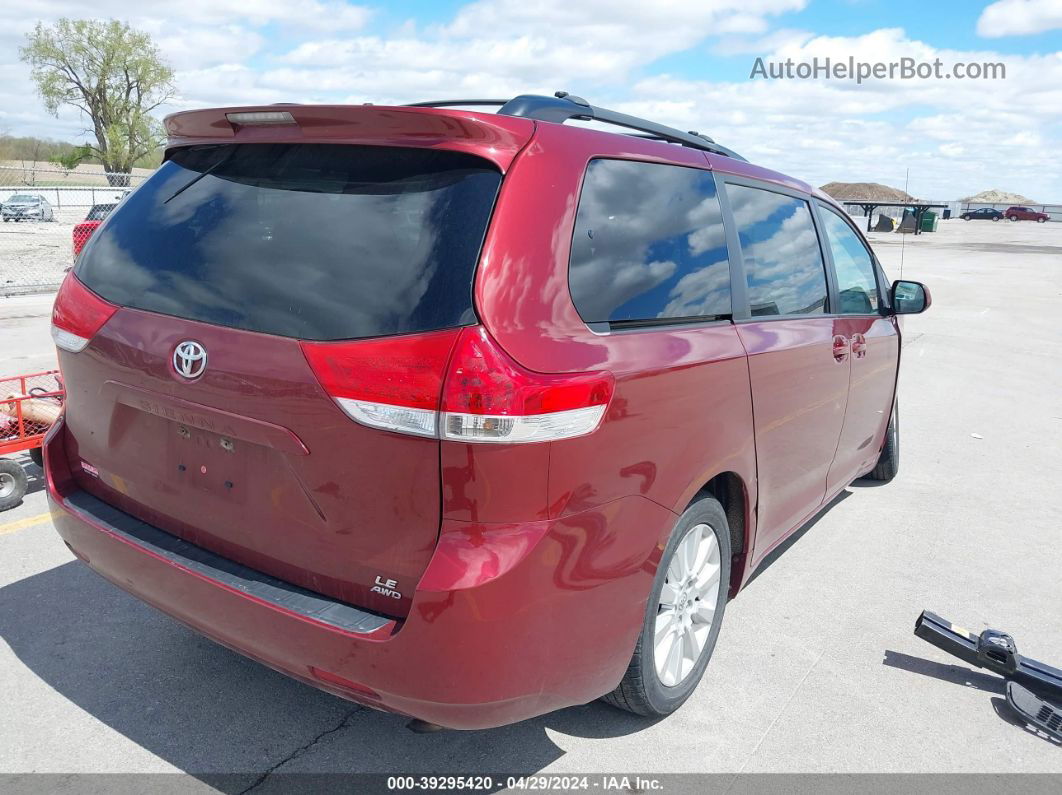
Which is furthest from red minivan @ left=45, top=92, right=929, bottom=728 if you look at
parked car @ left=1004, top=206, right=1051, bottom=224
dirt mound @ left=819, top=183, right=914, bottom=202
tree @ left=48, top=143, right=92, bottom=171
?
parked car @ left=1004, top=206, right=1051, bottom=224

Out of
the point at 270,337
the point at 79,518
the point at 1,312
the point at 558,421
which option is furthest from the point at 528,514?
the point at 1,312

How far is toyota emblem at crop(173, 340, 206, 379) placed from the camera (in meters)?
2.45

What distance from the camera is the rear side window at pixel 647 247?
252 cm

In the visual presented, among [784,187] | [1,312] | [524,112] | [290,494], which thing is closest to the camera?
[290,494]

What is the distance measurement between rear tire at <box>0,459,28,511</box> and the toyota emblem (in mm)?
2925

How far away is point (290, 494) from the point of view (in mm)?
2391

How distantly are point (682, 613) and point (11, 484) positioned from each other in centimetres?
381

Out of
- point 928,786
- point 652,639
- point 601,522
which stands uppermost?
point 601,522

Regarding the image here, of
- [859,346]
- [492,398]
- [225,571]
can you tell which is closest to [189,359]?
[225,571]

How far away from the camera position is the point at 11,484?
189 inches

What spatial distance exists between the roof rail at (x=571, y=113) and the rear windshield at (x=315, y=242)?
41cm

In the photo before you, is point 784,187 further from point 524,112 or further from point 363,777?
point 363,777

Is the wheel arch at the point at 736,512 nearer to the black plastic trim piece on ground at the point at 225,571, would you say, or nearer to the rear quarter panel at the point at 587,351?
the rear quarter panel at the point at 587,351

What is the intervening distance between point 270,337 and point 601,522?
3.35 feet
